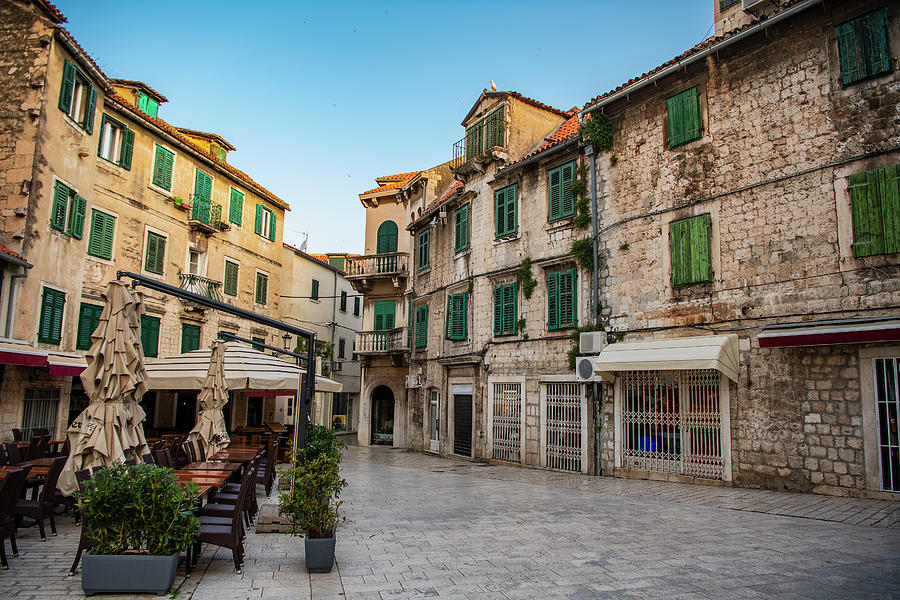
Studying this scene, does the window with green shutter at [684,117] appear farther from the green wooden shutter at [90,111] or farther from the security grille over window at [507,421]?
the green wooden shutter at [90,111]

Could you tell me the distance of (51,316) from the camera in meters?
17.3

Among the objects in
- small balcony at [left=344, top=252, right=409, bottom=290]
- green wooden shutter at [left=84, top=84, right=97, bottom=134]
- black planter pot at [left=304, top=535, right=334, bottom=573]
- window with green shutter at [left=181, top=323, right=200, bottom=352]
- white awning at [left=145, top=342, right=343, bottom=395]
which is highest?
green wooden shutter at [left=84, top=84, right=97, bottom=134]

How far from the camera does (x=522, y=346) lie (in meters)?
19.6

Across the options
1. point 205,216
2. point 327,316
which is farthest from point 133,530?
point 327,316

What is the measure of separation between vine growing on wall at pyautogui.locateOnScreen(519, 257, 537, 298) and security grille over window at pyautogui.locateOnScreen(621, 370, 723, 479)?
15.2 feet

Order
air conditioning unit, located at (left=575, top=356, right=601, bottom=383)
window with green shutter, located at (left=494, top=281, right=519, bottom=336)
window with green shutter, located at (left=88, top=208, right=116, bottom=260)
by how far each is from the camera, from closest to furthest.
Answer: air conditioning unit, located at (left=575, top=356, right=601, bottom=383) < window with green shutter, located at (left=88, top=208, right=116, bottom=260) < window with green shutter, located at (left=494, top=281, right=519, bottom=336)

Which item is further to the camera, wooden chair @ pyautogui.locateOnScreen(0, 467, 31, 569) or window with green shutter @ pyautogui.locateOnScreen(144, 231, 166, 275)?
window with green shutter @ pyautogui.locateOnScreen(144, 231, 166, 275)

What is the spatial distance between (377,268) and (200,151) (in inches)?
385

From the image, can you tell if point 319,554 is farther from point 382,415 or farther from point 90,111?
point 382,415

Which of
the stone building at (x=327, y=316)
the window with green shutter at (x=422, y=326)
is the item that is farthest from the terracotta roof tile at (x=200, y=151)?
the window with green shutter at (x=422, y=326)

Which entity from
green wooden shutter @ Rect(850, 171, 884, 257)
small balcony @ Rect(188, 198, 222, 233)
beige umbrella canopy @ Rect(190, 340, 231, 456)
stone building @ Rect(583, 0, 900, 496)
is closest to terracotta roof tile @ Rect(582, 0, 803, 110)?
stone building @ Rect(583, 0, 900, 496)

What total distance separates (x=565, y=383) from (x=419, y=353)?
1056 cm

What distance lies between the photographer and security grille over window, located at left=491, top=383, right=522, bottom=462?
63.9ft

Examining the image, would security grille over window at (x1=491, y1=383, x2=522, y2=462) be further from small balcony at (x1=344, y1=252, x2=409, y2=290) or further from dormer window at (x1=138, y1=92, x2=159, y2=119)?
dormer window at (x1=138, y1=92, x2=159, y2=119)
